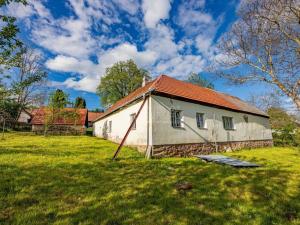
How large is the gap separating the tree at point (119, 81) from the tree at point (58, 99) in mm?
12166

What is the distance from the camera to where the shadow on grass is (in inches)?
119

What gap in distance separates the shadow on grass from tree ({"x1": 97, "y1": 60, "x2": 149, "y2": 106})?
28727 mm

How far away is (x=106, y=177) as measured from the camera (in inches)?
201

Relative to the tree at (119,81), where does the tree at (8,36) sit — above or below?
below

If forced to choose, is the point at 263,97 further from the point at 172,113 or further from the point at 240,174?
the point at 240,174

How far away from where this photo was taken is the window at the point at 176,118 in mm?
9750

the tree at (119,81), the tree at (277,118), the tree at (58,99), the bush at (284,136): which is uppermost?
the tree at (119,81)

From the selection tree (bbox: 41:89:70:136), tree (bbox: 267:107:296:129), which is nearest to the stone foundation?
tree (bbox: 267:107:296:129)

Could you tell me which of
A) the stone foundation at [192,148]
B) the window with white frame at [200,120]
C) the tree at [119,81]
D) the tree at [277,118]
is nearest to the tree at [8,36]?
the stone foundation at [192,148]

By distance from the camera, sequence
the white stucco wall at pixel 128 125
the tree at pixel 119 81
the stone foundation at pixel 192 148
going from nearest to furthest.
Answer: the stone foundation at pixel 192 148 → the white stucco wall at pixel 128 125 → the tree at pixel 119 81

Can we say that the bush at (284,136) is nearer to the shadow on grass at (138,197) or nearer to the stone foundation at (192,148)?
the stone foundation at (192,148)

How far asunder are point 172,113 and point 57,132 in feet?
75.4

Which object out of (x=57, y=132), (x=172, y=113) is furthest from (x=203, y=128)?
(x=57, y=132)

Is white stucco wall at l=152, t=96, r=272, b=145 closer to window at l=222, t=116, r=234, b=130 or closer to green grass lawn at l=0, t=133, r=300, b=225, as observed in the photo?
window at l=222, t=116, r=234, b=130
